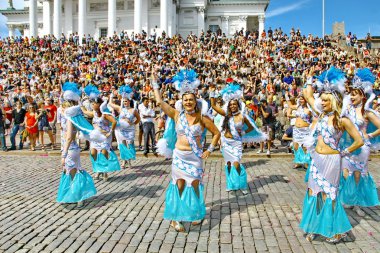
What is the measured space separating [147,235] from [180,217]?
53 centimetres

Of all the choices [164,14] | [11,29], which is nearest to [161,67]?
[164,14]

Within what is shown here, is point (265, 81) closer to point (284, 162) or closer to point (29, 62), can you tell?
point (284, 162)

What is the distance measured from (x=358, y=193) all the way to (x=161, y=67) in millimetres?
18483

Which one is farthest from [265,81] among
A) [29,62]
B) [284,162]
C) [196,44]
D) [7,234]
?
[29,62]

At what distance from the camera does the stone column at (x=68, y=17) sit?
1965 inches

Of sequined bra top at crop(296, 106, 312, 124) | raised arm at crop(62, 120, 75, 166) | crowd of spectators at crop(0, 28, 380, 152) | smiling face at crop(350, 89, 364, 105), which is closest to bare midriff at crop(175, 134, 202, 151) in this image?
raised arm at crop(62, 120, 75, 166)

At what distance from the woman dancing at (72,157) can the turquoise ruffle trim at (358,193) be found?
4.34 meters

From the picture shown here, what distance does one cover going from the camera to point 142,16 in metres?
47.3

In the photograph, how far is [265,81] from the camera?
785 inches

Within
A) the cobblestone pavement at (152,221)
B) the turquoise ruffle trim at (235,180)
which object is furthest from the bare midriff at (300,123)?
the turquoise ruffle trim at (235,180)

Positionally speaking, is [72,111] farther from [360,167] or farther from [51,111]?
[51,111]

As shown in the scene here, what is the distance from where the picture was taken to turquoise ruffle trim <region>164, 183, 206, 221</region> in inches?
200

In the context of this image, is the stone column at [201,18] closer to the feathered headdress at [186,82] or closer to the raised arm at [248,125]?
the raised arm at [248,125]

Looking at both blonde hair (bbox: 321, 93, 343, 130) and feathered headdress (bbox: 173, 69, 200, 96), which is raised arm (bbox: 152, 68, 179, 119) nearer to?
feathered headdress (bbox: 173, 69, 200, 96)
